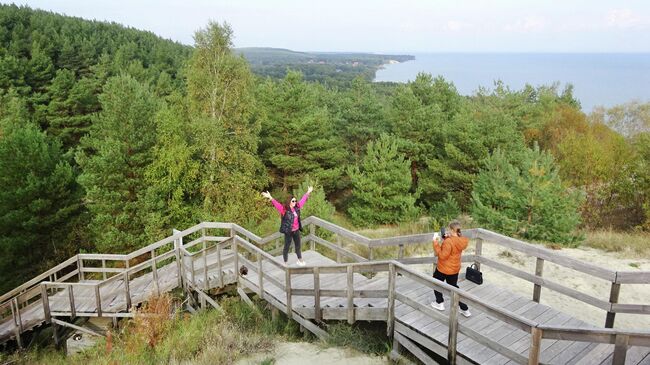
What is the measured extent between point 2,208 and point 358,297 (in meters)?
17.8

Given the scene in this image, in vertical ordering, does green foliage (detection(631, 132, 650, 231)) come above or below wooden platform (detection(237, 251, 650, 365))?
below

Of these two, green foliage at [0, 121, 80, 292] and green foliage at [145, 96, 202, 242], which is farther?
green foliage at [145, 96, 202, 242]

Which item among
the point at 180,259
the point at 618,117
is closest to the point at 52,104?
the point at 180,259

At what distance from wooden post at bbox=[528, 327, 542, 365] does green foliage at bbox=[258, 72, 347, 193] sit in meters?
24.6

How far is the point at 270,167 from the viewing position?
105ft

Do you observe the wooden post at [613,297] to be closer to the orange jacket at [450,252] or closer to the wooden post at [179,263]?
the orange jacket at [450,252]

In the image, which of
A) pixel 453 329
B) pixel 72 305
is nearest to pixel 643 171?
pixel 453 329

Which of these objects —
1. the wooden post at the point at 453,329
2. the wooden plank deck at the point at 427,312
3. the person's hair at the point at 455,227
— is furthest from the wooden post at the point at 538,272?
the wooden post at the point at 453,329

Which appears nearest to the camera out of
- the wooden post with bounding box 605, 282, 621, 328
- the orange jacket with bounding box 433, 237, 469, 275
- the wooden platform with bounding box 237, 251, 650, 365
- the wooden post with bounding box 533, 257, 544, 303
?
the wooden platform with bounding box 237, 251, 650, 365

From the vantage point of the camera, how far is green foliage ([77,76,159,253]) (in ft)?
67.6

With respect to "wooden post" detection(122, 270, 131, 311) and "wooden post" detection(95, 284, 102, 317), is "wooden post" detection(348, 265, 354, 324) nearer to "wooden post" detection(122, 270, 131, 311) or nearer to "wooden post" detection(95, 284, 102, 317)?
"wooden post" detection(122, 270, 131, 311)

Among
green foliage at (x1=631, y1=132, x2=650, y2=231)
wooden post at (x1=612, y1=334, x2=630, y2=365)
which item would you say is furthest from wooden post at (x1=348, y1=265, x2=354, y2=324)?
green foliage at (x1=631, y1=132, x2=650, y2=231)

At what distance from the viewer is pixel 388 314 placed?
640cm

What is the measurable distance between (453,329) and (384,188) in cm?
1938
